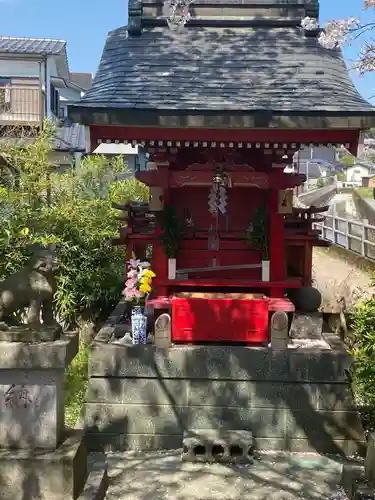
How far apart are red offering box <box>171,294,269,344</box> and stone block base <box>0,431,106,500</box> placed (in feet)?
10.5

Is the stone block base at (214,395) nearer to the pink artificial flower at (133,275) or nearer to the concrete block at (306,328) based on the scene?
the concrete block at (306,328)

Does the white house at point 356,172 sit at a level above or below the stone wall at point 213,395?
above

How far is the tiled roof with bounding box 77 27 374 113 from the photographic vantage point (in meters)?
7.48

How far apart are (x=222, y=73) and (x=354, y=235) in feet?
31.5

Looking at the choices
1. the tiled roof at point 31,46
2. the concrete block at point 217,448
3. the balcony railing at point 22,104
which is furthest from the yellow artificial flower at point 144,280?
the tiled roof at point 31,46

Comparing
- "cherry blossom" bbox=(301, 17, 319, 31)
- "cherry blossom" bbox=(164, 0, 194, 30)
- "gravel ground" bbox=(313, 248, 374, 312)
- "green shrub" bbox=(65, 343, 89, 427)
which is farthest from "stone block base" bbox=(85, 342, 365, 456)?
"cherry blossom" bbox=(164, 0, 194, 30)

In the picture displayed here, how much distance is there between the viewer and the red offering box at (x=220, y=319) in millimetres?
7965

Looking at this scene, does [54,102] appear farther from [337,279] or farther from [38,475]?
[38,475]

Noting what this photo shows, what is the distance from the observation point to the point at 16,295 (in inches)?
207

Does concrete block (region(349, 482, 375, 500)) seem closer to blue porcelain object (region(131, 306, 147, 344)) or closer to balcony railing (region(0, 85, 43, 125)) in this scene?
blue porcelain object (region(131, 306, 147, 344))

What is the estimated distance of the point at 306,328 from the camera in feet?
27.4

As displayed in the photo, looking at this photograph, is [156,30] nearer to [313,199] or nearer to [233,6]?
[233,6]

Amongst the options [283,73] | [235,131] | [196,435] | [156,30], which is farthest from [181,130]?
[196,435]

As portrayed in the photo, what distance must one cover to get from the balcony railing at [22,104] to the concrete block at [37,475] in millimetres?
16449
